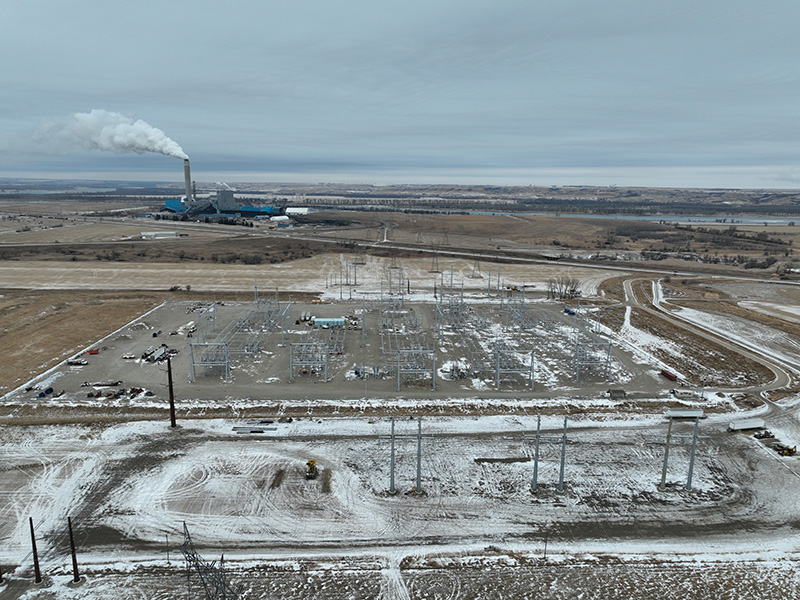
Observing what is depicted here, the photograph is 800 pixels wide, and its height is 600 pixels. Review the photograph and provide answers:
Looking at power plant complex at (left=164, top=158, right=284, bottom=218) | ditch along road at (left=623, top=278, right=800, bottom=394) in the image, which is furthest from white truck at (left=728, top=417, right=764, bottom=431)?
power plant complex at (left=164, top=158, right=284, bottom=218)

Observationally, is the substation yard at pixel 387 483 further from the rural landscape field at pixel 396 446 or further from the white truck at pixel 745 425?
the white truck at pixel 745 425

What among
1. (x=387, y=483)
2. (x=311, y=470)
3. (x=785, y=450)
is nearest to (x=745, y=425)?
(x=785, y=450)

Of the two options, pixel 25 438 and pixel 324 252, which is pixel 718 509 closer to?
pixel 25 438

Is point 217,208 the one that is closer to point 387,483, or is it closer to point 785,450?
point 387,483

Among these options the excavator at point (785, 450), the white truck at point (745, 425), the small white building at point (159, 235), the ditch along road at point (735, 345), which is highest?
the small white building at point (159, 235)

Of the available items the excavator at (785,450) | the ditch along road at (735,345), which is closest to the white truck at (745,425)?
the excavator at (785,450)

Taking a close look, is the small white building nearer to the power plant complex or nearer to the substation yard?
the power plant complex
